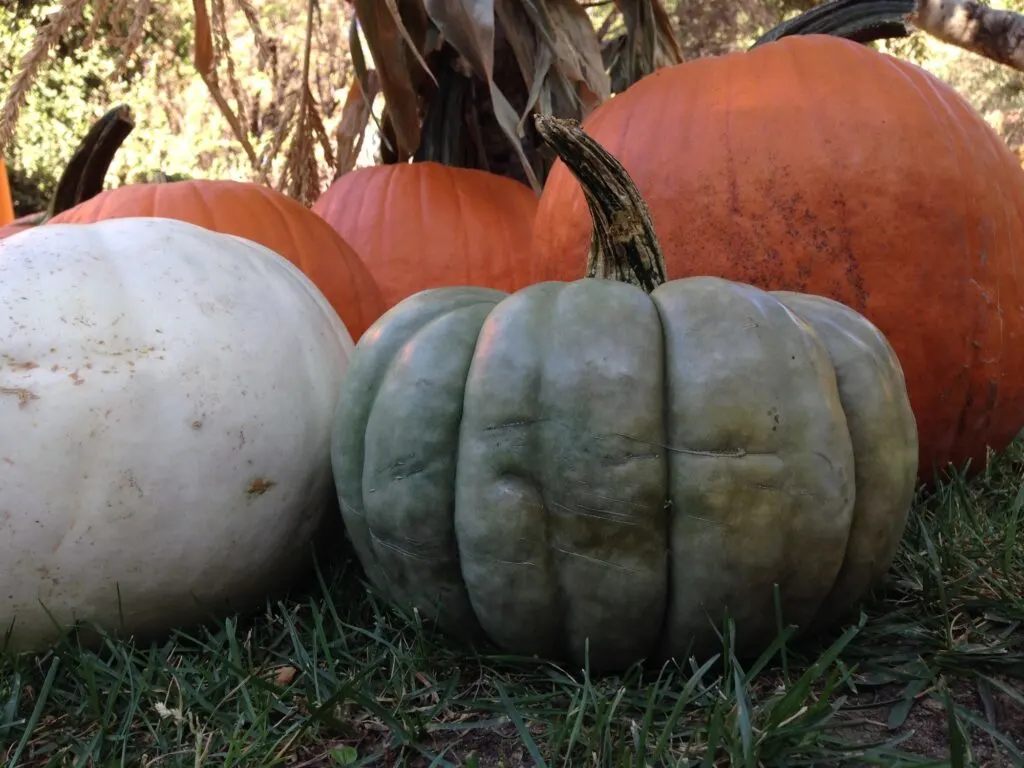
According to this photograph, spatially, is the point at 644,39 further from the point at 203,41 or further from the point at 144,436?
the point at 144,436

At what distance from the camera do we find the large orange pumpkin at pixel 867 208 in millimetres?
1543

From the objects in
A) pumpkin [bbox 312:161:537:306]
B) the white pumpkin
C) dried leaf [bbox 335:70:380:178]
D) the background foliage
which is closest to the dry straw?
the white pumpkin

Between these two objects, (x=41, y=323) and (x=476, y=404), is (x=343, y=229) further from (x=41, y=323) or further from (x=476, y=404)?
(x=476, y=404)

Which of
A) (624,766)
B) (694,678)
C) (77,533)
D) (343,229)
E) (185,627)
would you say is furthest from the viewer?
(343,229)

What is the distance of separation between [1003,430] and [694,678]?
1.12 meters

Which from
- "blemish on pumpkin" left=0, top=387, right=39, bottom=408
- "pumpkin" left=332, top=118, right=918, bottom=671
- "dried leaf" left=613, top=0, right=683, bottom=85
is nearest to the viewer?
"pumpkin" left=332, top=118, right=918, bottom=671

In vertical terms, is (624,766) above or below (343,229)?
below

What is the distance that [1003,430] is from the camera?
1.72m

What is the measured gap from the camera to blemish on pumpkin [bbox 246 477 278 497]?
4.09 ft

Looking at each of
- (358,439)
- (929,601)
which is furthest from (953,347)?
(358,439)

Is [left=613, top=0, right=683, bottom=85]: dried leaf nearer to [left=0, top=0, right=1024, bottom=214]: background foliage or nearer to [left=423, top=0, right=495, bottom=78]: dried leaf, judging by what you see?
[left=423, top=0, right=495, bottom=78]: dried leaf

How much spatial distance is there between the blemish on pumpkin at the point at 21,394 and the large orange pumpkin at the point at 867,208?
1.00 m

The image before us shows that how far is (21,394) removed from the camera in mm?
1136

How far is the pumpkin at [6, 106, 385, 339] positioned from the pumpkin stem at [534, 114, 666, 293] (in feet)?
2.98
